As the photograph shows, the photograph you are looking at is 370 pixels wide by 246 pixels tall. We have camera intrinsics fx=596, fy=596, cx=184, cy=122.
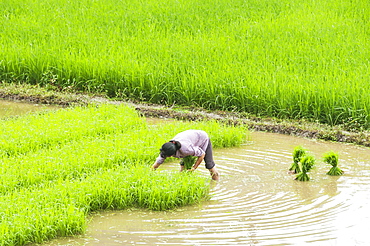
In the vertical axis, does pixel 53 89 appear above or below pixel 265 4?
below

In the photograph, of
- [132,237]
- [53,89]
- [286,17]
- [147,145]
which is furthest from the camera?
[286,17]

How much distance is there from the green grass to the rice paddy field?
1.59 metres

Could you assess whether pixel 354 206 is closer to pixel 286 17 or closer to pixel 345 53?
pixel 345 53

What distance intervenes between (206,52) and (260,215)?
20.9ft

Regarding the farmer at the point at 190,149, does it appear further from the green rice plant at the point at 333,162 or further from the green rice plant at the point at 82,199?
the green rice plant at the point at 333,162

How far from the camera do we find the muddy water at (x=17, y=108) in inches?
377

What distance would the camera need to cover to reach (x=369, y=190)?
6.16 metres

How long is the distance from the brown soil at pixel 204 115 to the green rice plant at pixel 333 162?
5.00 feet

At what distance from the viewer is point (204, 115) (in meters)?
9.32

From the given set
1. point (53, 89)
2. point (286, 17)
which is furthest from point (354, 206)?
point (286, 17)

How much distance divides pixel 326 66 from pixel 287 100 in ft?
4.75

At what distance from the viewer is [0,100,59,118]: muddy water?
9.57 meters

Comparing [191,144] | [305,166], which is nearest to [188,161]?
[191,144]

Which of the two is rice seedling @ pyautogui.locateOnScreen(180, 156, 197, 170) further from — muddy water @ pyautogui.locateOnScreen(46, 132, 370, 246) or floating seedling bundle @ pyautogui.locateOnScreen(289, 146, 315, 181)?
floating seedling bundle @ pyautogui.locateOnScreen(289, 146, 315, 181)
